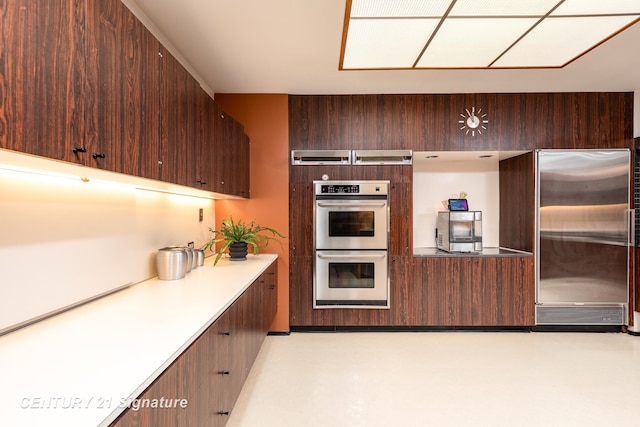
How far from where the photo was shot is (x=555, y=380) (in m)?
2.67

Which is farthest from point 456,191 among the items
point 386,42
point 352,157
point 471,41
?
point 386,42

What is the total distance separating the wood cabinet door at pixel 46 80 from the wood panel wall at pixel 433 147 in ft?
8.50

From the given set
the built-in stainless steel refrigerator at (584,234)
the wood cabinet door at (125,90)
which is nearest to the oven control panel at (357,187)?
the built-in stainless steel refrigerator at (584,234)

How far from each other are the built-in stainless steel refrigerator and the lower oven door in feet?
5.51

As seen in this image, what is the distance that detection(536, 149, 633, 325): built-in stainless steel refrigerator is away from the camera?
3604 mm

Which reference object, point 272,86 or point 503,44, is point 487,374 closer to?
point 503,44

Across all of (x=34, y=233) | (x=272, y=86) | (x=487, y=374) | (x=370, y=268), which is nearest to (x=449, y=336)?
(x=487, y=374)

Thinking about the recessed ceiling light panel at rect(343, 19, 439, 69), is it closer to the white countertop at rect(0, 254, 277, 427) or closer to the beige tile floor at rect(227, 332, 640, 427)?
the white countertop at rect(0, 254, 277, 427)

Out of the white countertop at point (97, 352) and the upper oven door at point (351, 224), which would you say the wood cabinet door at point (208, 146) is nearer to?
the white countertop at point (97, 352)

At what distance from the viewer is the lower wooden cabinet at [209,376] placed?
103 cm

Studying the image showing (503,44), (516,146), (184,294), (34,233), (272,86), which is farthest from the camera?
(516,146)

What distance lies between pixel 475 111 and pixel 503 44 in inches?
53.7

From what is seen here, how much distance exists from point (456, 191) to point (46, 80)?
4084 millimetres

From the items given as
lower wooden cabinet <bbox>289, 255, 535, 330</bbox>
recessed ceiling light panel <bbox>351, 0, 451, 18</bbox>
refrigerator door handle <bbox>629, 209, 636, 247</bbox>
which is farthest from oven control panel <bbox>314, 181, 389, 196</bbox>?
refrigerator door handle <bbox>629, 209, 636, 247</bbox>
